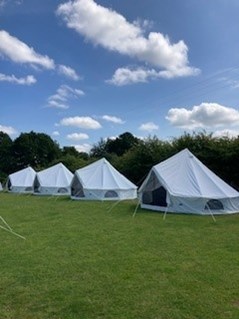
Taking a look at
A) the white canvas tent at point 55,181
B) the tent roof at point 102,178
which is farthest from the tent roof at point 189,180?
the white canvas tent at point 55,181

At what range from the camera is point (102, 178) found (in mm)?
22250

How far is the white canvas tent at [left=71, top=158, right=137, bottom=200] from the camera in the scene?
70.6 ft

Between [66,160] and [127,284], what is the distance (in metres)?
41.3

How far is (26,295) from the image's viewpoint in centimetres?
507

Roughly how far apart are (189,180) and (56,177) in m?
16.8

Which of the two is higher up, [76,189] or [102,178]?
[102,178]

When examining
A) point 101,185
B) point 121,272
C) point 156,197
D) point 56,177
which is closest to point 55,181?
point 56,177

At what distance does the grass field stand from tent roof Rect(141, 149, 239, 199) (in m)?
3.13

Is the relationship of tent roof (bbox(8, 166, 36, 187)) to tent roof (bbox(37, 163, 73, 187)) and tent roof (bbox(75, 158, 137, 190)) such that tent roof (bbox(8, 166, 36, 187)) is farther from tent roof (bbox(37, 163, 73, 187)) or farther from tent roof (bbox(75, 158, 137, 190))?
tent roof (bbox(75, 158, 137, 190))

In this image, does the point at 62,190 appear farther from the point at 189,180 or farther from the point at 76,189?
the point at 189,180

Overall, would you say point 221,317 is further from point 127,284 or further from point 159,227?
point 159,227

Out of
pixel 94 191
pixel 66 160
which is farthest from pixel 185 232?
pixel 66 160

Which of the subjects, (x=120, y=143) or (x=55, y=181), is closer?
(x=55, y=181)

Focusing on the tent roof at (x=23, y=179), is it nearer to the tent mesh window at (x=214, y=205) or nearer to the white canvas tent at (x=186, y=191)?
the white canvas tent at (x=186, y=191)
